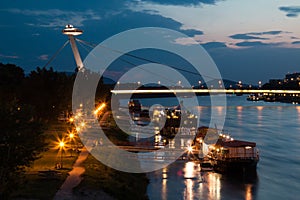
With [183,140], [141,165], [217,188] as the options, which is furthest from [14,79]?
[217,188]

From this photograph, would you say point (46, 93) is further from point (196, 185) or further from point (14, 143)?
point (14, 143)

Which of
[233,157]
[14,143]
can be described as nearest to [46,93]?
[233,157]

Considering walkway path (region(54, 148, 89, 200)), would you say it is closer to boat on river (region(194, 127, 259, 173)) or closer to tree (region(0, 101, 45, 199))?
tree (region(0, 101, 45, 199))

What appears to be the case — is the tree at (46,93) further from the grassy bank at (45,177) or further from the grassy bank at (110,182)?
the grassy bank at (110,182)

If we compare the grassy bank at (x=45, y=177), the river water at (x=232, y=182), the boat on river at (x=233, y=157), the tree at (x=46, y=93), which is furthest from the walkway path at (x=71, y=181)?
the boat on river at (x=233, y=157)

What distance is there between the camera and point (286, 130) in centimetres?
3092

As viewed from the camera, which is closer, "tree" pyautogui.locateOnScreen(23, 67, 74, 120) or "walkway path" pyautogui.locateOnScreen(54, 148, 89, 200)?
"walkway path" pyautogui.locateOnScreen(54, 148, 89, 200)

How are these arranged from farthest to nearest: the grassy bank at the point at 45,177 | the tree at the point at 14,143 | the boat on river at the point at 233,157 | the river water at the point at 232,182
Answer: the boat on river at the point at 233,157 → the river water at the point at 232,182 → the grassy bank at the point at 45,177 → the tree at the point at 14,143

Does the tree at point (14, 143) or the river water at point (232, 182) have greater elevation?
the tree at point (14, 143)

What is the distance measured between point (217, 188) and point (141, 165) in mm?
3567

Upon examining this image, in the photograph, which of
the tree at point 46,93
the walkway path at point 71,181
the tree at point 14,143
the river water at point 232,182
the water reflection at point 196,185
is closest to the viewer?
the tree at point 14,143

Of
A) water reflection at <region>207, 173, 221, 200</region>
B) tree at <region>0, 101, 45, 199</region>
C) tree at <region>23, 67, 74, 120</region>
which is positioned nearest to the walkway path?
tree at <region>0, 101, 45, 199</region>

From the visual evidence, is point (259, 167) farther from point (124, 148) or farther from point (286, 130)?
point (286, 130)

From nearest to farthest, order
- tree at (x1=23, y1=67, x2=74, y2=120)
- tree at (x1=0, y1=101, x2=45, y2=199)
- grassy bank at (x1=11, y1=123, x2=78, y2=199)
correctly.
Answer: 1. tree at (x1=0, y1=101, x2=45, y2=199)
2. grassy bank at (x1=11, y1=123, x2=78, y2=199)
3. tree at (x1=23, y1=67, x2=74, y2=120)
